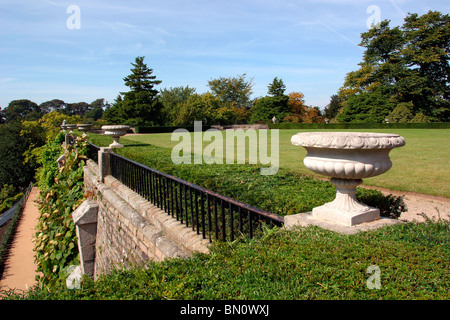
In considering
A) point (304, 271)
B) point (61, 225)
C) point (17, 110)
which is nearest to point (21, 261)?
point (61, 225)

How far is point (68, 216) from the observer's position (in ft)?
28.0

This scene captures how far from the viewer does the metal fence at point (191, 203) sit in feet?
10.6

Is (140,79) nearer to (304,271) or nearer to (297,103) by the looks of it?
(297,103)

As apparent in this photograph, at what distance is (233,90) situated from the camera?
67.6 m

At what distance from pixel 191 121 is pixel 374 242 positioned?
4532 centimetres

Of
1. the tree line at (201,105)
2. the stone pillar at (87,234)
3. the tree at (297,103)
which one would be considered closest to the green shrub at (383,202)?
the stone pillar at (87,234)

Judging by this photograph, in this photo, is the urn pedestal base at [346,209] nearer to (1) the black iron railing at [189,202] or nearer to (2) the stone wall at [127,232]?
(1) the black iron railing at [189,202]

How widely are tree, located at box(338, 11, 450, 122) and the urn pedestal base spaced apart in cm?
4666

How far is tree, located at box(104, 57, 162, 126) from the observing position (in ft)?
146

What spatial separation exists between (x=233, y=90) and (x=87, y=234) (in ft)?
206

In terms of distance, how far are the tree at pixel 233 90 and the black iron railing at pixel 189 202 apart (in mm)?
61340

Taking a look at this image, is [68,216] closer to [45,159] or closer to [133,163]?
[133,163]

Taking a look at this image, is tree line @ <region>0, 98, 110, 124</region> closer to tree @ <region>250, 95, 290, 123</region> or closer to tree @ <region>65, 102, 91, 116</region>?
tree @ <region>65, 102, 91, 116</region>

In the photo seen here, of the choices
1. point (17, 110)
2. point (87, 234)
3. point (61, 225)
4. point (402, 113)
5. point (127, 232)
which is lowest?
point (61, 225)
